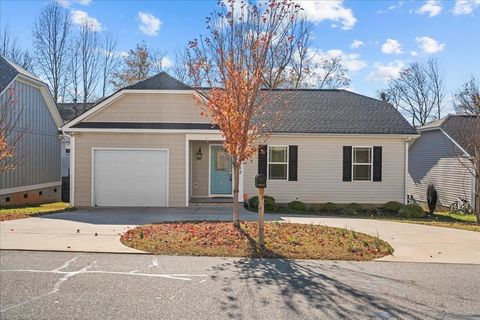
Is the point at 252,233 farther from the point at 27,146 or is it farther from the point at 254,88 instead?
the point at 27,146

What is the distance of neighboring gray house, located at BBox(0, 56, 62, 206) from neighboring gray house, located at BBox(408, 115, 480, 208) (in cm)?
2044

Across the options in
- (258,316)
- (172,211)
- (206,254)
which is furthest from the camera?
(172,211)

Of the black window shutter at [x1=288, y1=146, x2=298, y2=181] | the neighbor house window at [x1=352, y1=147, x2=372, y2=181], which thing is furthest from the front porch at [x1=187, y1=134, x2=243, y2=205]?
the neighbor house window at [x1=352, y1=147, x2=372, y2=181]

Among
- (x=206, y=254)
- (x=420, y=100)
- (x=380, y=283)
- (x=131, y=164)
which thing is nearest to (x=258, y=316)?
(x=380, y=283)

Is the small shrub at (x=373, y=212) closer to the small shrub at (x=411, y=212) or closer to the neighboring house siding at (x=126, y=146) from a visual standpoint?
the small shrub at (x=411, y=212)

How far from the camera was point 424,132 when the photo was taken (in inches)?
921

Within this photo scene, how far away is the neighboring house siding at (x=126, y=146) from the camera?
14.7m

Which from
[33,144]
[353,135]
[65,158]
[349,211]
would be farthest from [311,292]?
[65,158]

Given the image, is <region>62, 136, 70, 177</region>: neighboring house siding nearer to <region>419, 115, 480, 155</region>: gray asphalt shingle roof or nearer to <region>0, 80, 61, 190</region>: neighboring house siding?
<region>0, 80, 61, 190</region>: neighboring house siding

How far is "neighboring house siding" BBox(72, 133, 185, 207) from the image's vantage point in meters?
14.7

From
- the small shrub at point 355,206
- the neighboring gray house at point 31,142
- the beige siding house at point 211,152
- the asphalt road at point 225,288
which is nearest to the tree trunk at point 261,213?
the asphalt road at point 225,288

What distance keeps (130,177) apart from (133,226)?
4.96m

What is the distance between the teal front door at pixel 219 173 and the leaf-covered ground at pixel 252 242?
6667 millimetres

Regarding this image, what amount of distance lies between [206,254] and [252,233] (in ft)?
6.47
